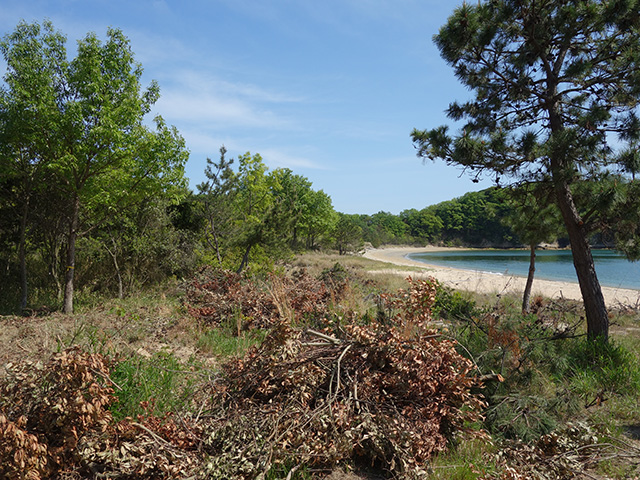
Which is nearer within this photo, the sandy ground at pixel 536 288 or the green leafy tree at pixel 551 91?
the green leafy tree at pixel 551 91

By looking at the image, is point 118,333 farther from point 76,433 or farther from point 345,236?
point 345,236

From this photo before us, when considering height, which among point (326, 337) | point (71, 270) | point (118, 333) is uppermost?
point (326, 337)

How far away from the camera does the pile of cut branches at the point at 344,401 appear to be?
285 centimetres

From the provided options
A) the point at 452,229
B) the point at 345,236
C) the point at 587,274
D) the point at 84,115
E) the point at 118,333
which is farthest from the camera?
the point at 452,229

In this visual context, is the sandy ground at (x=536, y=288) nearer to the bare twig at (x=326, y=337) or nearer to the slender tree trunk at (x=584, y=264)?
the slender tree trunk at (x=584, y=264)

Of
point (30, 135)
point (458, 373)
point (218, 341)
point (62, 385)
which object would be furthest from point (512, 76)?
point (30, 135)

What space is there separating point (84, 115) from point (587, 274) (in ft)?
37.0

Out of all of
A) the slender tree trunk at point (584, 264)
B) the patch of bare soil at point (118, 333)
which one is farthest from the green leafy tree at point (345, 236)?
the slender tree trunk at point (584, 264)

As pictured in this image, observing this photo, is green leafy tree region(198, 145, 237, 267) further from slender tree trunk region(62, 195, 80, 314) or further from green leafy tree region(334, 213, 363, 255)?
green leafy tree region(334, 213, 363, 255)

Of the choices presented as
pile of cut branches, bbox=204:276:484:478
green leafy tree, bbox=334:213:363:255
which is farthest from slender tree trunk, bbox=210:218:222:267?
green leafy tree, bbox=334:213:363:255

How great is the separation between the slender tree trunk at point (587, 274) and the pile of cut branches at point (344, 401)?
4267 millimetres

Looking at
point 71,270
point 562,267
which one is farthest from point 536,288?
point 562,267

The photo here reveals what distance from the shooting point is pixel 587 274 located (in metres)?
6.73

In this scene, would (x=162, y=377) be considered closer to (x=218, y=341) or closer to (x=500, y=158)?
(x=218, y=341)
